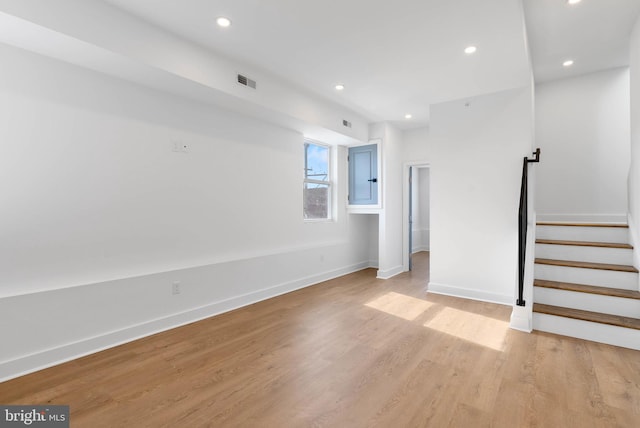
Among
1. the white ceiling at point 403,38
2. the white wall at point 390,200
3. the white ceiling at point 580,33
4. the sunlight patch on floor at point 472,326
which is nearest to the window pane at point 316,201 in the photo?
the white wall at point 390,200

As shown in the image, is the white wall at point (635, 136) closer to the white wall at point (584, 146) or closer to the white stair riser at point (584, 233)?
the white stair riser at point (584, 233)

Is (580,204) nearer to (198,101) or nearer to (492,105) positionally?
(492,105)

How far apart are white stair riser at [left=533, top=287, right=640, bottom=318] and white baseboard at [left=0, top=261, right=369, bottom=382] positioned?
3.15 metres

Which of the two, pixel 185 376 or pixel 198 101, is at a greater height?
pixel 198 101

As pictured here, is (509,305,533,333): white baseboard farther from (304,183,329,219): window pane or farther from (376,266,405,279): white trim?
(304,183,329,219): window pane

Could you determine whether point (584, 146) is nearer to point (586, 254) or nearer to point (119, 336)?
point (586, 254)

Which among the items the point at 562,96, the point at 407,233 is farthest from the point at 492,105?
the point at 407,233

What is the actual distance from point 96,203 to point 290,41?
2.29 metres

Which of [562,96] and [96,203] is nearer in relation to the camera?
[96,203]

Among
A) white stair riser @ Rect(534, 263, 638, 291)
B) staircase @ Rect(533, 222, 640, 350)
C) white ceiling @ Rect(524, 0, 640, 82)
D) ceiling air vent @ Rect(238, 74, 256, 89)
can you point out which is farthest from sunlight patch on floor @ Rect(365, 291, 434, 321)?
white ceiling @ Rect(524, 0, 640, 82)

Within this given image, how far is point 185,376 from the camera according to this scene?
7.44 feet

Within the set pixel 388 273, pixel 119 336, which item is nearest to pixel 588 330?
pixel 388 273

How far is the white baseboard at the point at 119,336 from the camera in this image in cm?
229

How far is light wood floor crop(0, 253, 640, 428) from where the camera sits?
182 centimetres
